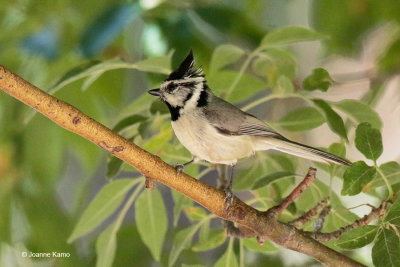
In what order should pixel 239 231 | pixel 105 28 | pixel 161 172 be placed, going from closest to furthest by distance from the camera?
pixel 161 172, pixel 239 231, pixel 105 28

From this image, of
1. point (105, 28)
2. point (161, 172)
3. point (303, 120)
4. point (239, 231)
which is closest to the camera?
point (161, 172)

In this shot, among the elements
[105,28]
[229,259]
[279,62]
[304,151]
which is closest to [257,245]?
[229,259]

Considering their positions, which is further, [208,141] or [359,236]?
[208,141]

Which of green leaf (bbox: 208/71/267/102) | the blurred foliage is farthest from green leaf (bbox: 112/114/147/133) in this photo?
green leaf (bbox: 208/71/267/102)

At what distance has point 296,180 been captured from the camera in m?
0.80

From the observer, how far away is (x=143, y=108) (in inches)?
31.4

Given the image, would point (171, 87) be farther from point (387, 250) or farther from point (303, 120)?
point (387, 250)

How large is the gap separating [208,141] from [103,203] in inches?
6.8

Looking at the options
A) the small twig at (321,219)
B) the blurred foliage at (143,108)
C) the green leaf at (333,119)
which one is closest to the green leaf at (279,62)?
the blurred foliage at (143,108)

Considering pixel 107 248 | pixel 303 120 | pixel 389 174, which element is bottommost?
pixel 107 248

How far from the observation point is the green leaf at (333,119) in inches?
27.4

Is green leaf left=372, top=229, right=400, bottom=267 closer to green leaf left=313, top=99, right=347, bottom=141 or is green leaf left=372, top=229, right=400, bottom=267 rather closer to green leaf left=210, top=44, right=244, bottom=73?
green leaf left=313, top=99, right=347, bottom=141

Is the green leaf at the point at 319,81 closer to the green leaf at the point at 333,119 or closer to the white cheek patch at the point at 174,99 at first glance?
the green leaf at the point at 333,119

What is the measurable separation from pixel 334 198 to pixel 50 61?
0.58 m
